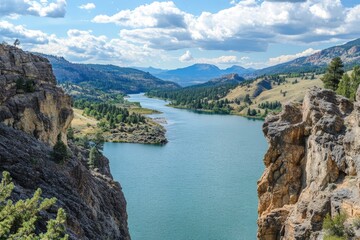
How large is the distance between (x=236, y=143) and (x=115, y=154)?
1563 inches

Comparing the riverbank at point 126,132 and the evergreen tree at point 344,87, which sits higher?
the evergreen tree at point 344,87

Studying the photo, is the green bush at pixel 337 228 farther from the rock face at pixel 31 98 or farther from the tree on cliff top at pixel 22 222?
the rock face at pixel 31 98

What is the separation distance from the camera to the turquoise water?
60.2 metres

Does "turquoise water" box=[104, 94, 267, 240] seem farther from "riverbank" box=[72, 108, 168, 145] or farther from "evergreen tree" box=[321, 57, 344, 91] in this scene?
"evergreen tree" box=[321, 57, 344, 91]

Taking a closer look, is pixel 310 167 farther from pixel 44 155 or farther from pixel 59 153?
pixel 44 155

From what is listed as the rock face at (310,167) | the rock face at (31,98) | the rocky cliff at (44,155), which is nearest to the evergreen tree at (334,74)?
the rock face at (310,167)

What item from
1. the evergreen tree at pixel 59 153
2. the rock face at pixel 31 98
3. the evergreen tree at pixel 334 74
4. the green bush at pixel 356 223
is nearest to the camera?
the evergreen tree at pixel 59 153

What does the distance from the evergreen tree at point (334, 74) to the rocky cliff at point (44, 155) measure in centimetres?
3913

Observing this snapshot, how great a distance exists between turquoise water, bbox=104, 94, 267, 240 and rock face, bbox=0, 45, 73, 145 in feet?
78.0

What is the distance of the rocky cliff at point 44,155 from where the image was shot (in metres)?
26.8

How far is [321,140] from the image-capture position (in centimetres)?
4075

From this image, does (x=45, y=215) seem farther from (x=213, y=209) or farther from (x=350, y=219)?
(x=213, y=209)

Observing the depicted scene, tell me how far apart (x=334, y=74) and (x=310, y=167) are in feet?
92.3

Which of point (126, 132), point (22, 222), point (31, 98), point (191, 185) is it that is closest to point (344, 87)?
point (191, 185)
